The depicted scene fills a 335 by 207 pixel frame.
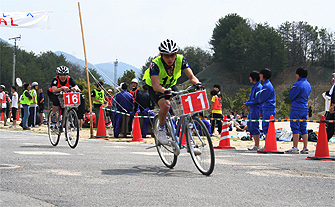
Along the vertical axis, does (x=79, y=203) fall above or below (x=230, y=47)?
below

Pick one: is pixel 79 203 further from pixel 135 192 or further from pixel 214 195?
pixel 214 195

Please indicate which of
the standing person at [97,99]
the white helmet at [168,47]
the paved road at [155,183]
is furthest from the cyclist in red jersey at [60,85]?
the standing person at [97,99]

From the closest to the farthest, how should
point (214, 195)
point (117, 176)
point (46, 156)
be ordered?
point (214, 195) → point (117, 176) → point (46, 156)

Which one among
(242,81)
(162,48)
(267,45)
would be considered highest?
(267,45)

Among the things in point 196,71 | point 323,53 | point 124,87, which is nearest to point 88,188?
point 124,87

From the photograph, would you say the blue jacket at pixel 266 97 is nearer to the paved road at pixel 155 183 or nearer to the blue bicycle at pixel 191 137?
the paved road at pixel 155 183

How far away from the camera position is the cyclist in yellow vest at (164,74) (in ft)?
20.0

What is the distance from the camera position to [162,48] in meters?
6.09

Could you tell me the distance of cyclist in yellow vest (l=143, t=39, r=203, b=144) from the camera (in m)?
6.10

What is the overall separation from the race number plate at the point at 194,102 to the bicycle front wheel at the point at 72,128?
4389 mm

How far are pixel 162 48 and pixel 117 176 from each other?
1974 millimetres

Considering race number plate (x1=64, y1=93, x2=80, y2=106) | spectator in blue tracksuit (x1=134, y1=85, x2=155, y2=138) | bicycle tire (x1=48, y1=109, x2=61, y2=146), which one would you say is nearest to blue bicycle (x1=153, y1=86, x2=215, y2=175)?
race number plate (x1=64, y1=93, x2=80, y2=106)

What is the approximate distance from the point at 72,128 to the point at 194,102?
4.82 metres

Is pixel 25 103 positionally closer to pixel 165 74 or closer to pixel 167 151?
pixel 167 151
